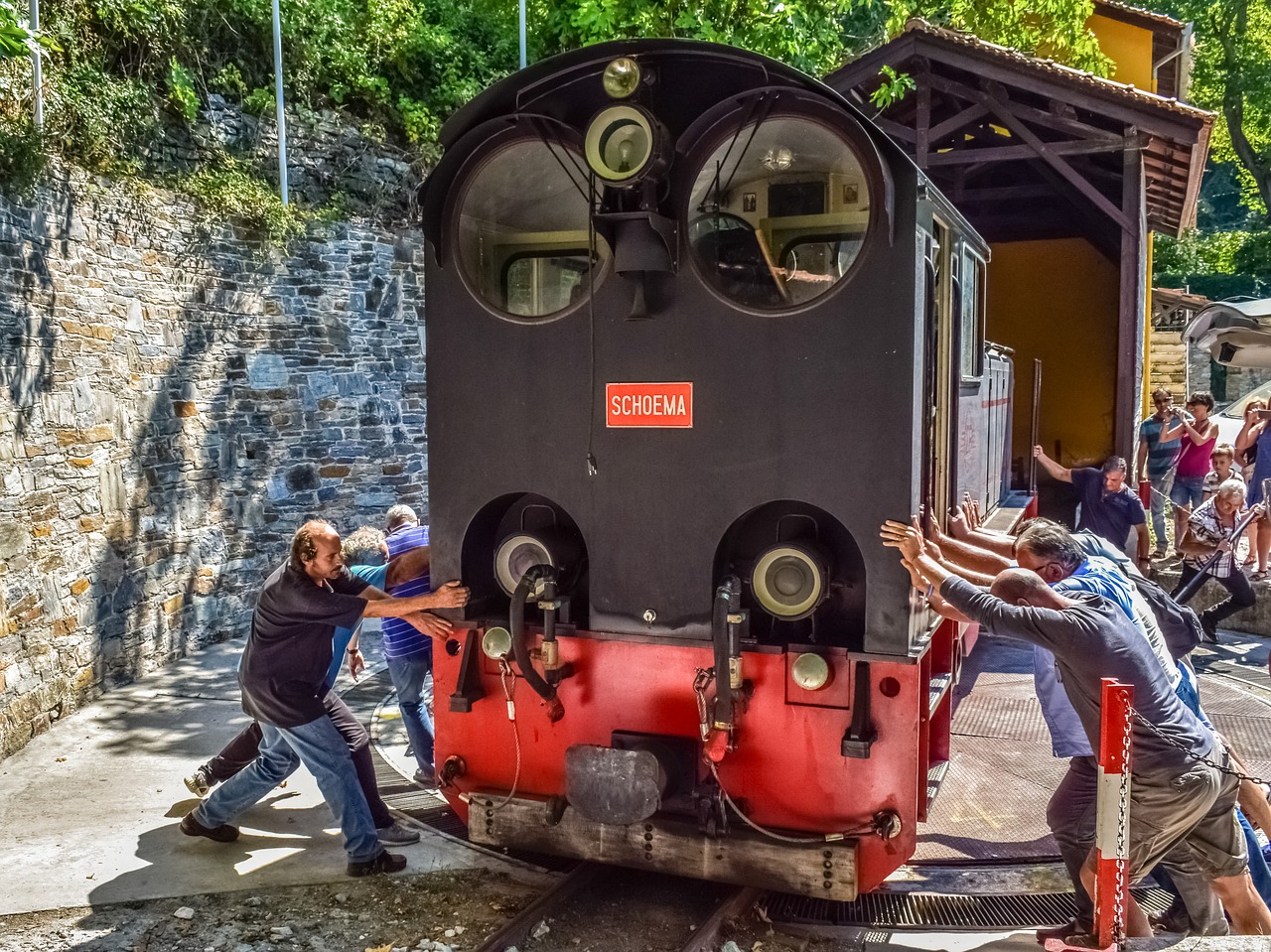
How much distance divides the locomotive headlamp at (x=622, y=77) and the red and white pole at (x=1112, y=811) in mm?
2642

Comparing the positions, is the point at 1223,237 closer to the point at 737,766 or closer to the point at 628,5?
the point at 628,5

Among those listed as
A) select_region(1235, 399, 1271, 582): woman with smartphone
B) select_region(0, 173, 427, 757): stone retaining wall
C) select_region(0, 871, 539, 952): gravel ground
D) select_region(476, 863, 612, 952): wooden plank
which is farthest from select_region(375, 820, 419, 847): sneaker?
select_region(1235, 399, 1271, 582): woman with smartphone

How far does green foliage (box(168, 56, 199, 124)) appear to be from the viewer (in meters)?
8.88

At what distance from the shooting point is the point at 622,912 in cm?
448

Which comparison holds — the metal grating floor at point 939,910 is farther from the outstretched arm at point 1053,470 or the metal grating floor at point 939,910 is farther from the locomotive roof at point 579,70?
the outstretched arm at point 1053,470

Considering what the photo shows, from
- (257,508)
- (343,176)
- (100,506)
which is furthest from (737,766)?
(343,176)

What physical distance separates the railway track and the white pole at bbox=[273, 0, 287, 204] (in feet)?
23.5

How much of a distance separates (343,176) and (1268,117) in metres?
31.0

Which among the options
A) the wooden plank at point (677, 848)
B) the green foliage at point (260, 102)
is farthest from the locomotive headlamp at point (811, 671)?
the green foliage at point (260, 102)

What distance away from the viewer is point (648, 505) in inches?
166

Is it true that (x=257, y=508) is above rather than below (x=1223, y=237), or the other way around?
→ below

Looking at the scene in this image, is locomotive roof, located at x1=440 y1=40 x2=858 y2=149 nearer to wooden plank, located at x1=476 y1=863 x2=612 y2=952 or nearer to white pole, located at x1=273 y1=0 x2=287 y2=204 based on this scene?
wooden plank, located at x1=476 y1=863 x2=612 y2=952

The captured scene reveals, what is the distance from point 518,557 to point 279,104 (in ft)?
23.3

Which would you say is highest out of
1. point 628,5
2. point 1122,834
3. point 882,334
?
point 628,5
